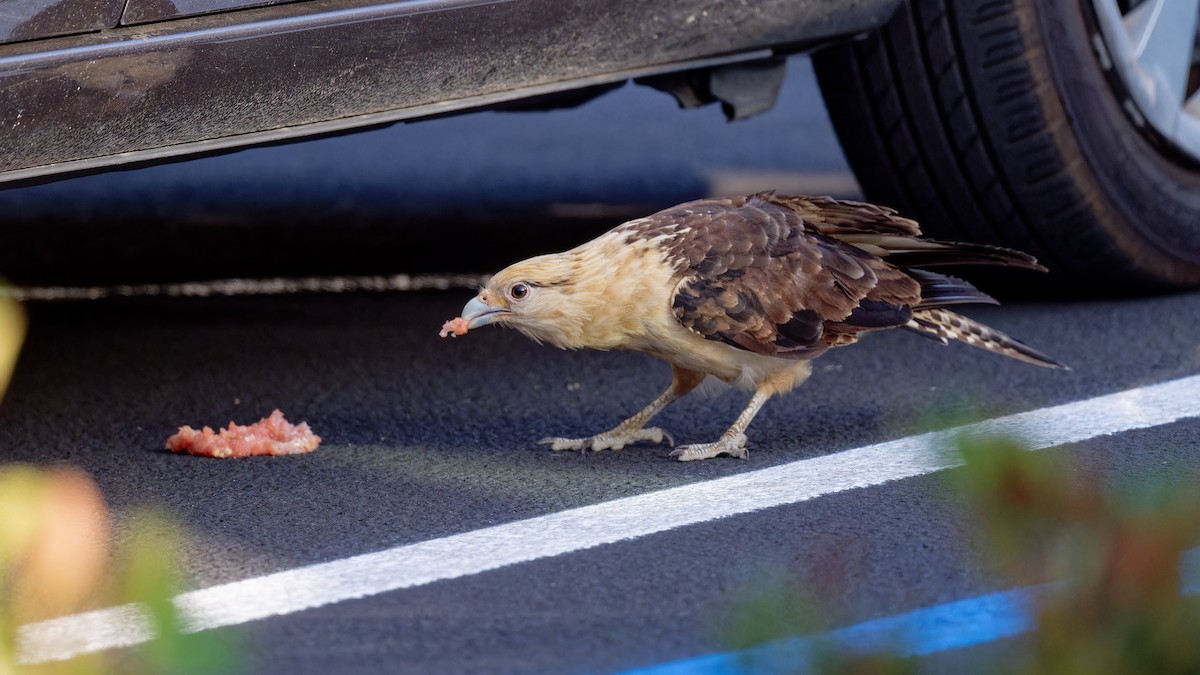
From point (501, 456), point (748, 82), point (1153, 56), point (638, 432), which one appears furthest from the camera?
point (1153, 56)

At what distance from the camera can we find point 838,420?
3768 millimetres

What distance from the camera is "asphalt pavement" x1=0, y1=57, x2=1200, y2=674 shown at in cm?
241

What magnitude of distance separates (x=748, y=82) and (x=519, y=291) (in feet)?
3.46

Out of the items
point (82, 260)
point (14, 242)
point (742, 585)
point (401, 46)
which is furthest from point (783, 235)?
point (14, 242)

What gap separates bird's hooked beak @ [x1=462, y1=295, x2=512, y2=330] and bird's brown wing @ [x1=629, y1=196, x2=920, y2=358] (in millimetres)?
352

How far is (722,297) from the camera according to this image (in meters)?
3.38

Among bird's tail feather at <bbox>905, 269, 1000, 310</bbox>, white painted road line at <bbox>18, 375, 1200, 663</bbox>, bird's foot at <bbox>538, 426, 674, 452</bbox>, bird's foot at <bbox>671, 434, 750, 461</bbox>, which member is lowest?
bird's foot at <bbox>538, 426, 674, 452</bbox>

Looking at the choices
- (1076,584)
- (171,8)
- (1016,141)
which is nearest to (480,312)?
(171,8)

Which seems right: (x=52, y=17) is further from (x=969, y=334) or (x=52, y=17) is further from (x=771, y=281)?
(x=969, y=334)

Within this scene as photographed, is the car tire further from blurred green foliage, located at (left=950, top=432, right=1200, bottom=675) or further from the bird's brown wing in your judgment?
blurred green foliage, located at (left=950, top=432, right=1200, bottom=675)

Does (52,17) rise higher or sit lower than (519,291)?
higher

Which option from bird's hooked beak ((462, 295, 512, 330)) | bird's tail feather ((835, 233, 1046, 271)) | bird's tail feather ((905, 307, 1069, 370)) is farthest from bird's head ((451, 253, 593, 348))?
bird's tail feather ((905, 307, 1069, 370))

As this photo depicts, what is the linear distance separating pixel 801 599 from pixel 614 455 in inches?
88.7

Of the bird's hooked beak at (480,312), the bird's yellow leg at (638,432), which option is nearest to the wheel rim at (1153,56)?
the bird's yellow leg at (638,432)
